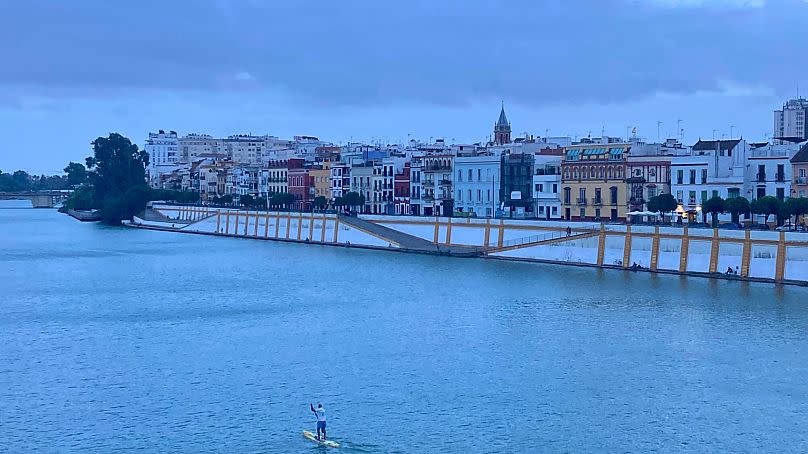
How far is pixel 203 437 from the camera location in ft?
75.9

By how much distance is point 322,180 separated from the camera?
297 feet

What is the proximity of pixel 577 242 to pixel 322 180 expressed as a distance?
40171 mm

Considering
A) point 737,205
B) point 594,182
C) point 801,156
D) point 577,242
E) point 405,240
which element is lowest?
point 405,240

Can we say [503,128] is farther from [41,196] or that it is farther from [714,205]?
[41,196]

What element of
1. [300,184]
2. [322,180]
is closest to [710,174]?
[322,180]

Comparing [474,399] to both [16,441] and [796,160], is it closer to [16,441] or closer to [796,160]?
[16,441]

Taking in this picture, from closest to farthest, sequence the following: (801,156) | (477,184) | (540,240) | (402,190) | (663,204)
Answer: (801,156) < (663,204) < (540,240) < (477,184) < (402,190)

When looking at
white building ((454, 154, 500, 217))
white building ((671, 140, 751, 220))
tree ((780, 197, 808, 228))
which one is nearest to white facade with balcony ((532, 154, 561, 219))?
white building ((454, 154, 500, 217))

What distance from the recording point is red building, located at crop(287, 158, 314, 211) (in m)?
91.9

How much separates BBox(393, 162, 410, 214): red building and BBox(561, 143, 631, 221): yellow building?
627 inches

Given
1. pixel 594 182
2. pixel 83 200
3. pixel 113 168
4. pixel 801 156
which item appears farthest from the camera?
pixel 83 200

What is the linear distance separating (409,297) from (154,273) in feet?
56.0

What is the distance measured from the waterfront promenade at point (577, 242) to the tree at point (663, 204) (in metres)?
4.24

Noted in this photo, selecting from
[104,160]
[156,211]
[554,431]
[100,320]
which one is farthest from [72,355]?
[104,160]
